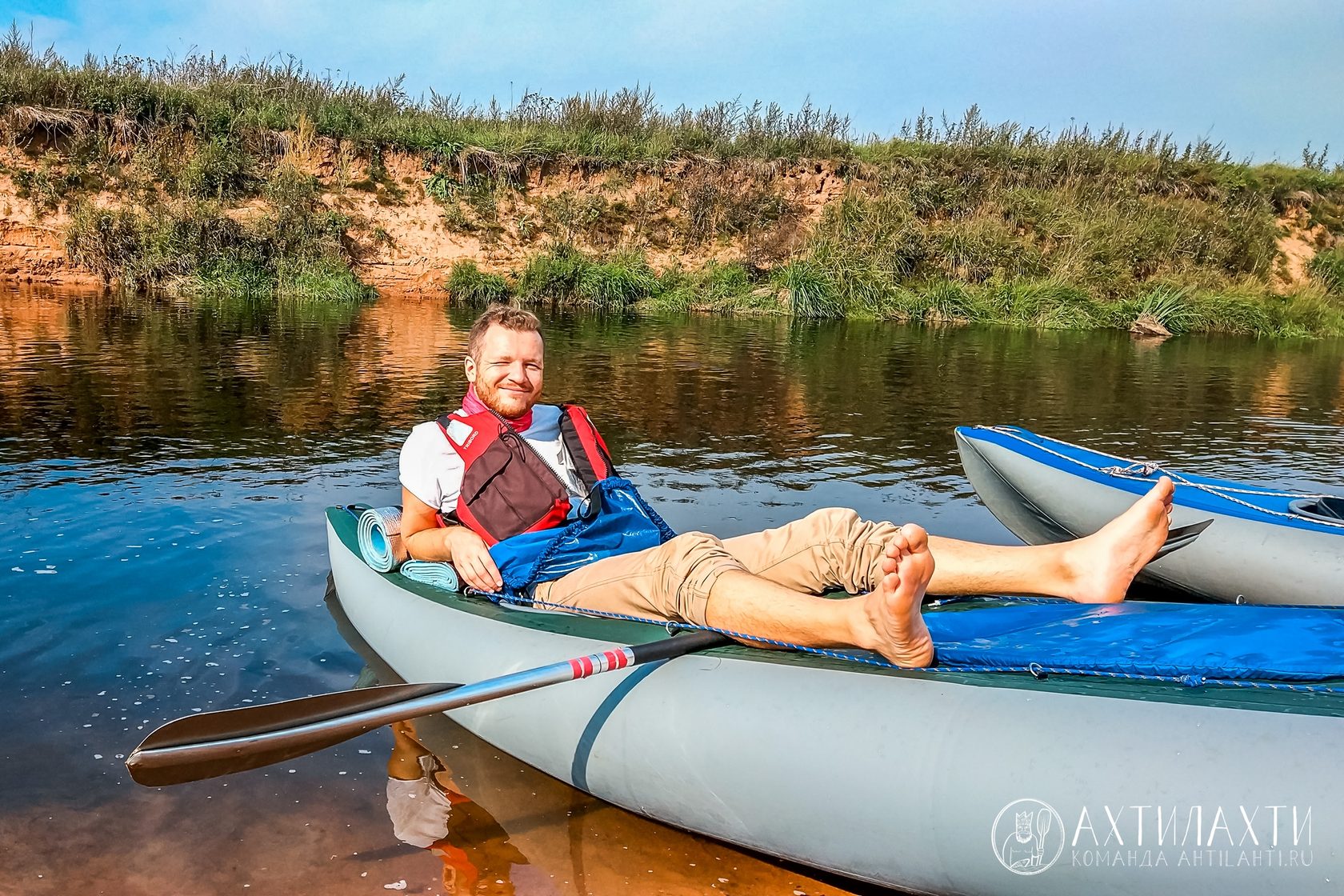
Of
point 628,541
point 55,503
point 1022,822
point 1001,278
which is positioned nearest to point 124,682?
point 628,541

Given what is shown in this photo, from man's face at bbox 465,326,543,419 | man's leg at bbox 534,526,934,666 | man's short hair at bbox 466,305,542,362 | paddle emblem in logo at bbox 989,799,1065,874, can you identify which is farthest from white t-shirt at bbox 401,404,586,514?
paddle emblem in logo at bbox 989,799,1065,874

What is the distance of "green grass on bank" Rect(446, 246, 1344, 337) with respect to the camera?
717 inches

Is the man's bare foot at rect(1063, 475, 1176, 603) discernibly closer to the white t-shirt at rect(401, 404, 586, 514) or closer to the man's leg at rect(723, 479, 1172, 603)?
the man's leg at rect(723, 479, 1172, 603)

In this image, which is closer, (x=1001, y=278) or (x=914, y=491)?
(x=914, y=491)

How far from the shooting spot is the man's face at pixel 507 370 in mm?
3453

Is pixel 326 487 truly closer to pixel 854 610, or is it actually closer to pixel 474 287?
pixel 854 610

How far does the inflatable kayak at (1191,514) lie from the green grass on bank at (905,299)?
13407 mm

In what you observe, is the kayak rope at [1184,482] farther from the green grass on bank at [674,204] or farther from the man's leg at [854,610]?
the green grass on bank at [674,204]

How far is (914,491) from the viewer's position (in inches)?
243

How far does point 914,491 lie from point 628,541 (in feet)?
10.8

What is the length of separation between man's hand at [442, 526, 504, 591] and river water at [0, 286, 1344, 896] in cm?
46

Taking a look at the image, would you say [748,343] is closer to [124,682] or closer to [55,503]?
[55,503]

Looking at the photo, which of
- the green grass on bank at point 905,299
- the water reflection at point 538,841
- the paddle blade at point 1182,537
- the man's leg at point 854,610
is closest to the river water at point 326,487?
the water reflection at point 538,841

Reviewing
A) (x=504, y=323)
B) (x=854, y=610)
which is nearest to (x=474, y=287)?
(x=504, y=323)
